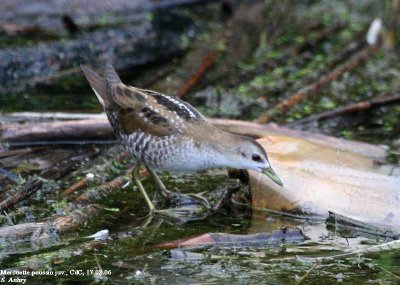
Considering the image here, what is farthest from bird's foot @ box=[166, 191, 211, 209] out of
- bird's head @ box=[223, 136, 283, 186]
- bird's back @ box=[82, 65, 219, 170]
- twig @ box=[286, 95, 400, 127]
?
twig @ box=[286, 95, 400, 127]

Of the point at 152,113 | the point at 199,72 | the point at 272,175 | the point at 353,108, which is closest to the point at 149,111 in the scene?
the point at 152,113

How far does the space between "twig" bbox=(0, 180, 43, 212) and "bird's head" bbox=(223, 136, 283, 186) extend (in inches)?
51.7

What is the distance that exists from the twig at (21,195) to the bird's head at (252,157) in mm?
1314

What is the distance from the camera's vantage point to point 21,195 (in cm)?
567

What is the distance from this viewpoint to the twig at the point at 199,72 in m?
8.41

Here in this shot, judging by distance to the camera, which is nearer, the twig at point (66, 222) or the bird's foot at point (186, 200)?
the twig at point (66, 222)

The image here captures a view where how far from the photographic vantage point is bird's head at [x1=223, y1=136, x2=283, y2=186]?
18.6ft

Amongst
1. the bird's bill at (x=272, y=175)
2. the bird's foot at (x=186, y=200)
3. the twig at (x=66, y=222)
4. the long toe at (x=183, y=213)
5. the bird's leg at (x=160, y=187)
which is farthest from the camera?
the bird's leg at (x=160, y=187)

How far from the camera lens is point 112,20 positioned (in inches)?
420

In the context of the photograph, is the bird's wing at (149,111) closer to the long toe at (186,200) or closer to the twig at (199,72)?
the long toe at (186,200)

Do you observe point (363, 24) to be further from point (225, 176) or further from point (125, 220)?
point (125, 220)

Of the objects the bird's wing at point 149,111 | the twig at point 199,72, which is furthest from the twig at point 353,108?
the bird's wing at point 149,111

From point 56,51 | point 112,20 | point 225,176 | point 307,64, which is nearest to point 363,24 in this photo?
point 307,64

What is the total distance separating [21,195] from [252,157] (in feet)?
5.01
